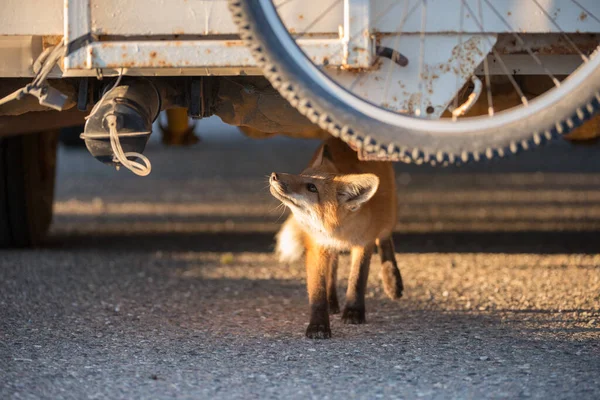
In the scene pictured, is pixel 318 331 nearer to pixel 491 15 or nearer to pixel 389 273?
pixel 389 273

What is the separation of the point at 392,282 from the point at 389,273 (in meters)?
0.05

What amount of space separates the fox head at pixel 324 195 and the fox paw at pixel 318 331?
1.62 ft

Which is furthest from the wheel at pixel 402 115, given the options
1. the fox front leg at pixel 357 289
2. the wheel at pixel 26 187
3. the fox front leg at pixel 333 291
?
the wheel at pixel 26 187

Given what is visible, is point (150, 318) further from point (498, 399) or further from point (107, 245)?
point (107, 245)

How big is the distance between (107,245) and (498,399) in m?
4.22

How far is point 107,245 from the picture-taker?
21.0ft

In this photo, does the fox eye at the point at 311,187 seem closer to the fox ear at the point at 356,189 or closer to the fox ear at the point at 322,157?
the fox ear at the point at 356,189

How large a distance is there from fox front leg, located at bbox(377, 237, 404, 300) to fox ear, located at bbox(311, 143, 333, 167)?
2.13 feet

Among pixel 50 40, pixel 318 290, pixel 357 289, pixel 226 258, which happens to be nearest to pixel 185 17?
pixel 50 40

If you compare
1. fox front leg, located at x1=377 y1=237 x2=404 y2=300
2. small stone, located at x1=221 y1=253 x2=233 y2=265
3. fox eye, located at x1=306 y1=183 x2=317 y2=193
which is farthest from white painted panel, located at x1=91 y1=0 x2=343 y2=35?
small stone, located at x1=221 y1=253 x2=233 y2=265

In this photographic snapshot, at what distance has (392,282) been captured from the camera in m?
4.64

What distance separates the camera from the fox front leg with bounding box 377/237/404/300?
4.64 metres

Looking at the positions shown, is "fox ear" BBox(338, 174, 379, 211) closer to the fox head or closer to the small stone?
the fox head

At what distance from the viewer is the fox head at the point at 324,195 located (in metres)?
3.85
